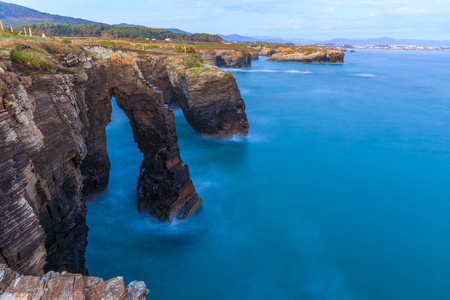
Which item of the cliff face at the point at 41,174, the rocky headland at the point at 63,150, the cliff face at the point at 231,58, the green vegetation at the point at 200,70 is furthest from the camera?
the cliff face at the point at 231,58

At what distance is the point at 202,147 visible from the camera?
34.3m

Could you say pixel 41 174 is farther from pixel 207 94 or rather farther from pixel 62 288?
pixel 207 94

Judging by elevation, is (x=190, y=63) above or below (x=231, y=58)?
below

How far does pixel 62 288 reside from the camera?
636 cm

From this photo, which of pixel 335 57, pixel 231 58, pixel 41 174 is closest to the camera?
pixel 41 174

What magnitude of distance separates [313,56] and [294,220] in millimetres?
137719

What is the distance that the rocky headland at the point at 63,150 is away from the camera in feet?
25.3

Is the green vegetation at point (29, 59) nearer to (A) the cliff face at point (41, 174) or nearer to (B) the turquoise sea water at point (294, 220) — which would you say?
(A) the cliff face at point (41, 174)

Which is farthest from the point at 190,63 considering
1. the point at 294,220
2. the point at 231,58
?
the point at 231,58

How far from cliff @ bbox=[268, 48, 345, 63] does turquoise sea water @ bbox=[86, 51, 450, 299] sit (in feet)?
358

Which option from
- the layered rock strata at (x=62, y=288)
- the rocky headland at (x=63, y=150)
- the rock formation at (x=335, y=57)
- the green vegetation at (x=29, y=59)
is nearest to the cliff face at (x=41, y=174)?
the rocky headland at (x=63, y=150)

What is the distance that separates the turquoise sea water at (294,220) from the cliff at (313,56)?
10897 centimetres

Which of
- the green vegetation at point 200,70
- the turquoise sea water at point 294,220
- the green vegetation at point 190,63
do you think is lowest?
the turquoise sea water at point 294,220

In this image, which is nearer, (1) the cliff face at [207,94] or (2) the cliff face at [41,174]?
(2) the cliff face at [41,174]
